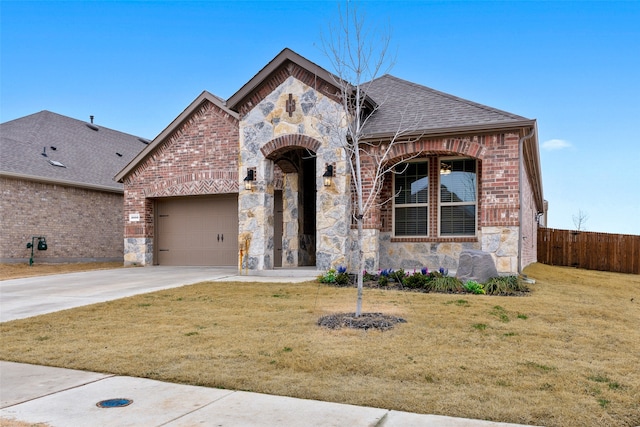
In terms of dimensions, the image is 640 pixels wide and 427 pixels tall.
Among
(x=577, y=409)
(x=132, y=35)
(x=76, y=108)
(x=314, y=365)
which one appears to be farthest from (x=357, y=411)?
(x=76, y=108)

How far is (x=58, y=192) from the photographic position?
19344 millimetres

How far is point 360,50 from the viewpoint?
8.08 metres

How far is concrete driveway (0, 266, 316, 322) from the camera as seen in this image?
9031mm

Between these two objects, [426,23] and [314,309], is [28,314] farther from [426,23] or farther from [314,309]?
[426,23]

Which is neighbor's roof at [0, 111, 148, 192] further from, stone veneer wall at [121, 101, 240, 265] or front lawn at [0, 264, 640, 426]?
front lawn at [0, 264, 640, 426]

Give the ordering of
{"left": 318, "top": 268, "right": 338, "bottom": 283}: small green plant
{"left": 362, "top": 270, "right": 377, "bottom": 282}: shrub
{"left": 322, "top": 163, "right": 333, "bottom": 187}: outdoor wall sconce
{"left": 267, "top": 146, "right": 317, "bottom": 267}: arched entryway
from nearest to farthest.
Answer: {"left": 318, "top": 268, "right": 338, "bottom": 283}: small green plant
{"left": 362, "top": 270, "right": 377, "bottom": 282}: shrub
{"left": 322, "top": 163, "right": 333, "bottom": 187}: outdoor wall sconce
{"left": 267, "top": 146, "right": 317, "bottom": 267}: arched entryway

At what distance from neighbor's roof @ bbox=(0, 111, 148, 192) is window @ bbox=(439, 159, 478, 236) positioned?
1414cm

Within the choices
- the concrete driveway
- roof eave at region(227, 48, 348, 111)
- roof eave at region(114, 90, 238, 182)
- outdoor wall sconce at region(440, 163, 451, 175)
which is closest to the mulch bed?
the concrete driveway

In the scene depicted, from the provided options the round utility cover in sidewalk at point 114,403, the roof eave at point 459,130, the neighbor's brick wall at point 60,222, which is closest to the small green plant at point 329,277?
the roof eave at point 459,130

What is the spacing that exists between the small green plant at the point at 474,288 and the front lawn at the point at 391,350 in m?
0.40

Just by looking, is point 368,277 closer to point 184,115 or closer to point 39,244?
point 184,115

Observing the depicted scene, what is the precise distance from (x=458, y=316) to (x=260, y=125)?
8171 millimetres

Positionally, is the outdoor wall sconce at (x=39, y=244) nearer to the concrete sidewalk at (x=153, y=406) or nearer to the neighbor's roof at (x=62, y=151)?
the neighbor's roof at (x=62, y=151)

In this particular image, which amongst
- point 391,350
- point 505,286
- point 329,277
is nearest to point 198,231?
point 329,277
